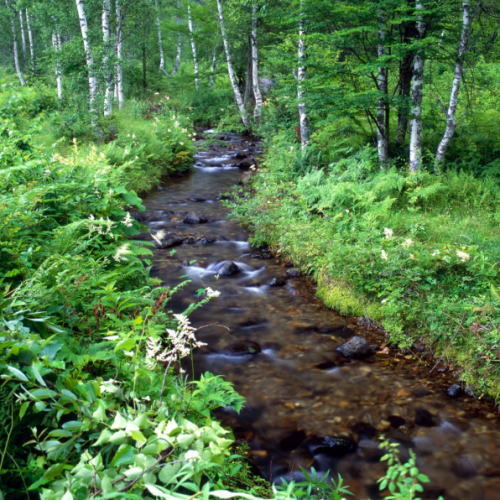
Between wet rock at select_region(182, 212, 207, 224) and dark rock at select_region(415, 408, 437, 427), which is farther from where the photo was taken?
wet rock at select_region(182, 212, 207, 224)

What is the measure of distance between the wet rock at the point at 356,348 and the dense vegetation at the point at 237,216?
43cm

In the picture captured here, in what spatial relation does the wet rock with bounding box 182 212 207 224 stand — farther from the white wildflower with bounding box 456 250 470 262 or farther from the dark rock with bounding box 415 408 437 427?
the dark rock with bounding box 415 408 437 427

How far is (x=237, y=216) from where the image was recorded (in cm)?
1116

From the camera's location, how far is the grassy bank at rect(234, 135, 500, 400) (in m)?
5.56

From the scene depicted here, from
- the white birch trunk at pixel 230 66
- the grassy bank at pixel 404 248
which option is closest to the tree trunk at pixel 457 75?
the grassy bank at pixel 404 248

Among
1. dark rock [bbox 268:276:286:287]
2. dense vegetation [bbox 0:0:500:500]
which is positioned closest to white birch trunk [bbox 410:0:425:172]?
dense vegetation [bbox 0:0:500:500]

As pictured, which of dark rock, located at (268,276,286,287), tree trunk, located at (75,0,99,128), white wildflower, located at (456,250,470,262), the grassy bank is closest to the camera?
the grassy bank

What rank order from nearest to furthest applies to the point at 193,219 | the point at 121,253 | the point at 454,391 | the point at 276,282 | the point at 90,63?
the point at 121,253, the point at 454,391, the point at 276,282, the point at 193,219, the point at 90,63

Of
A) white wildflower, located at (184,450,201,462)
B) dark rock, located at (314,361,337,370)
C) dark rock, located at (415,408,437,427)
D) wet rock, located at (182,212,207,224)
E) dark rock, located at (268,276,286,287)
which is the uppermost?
white wildflower, located at (184,450,201,462)

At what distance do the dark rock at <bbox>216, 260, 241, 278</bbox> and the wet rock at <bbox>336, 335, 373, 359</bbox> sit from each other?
3076 mm

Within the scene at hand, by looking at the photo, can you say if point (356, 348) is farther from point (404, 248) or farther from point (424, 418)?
point (404, 248)

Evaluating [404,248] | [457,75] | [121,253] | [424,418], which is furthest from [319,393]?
[457,75]

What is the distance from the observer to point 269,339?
6418 millimetres

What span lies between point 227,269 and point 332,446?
4.68m
